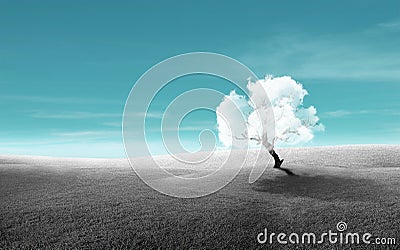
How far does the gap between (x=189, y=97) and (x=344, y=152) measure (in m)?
17.8

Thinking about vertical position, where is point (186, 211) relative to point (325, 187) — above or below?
below

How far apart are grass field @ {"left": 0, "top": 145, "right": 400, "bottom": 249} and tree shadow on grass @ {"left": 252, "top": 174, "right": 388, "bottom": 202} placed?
4 centimetres

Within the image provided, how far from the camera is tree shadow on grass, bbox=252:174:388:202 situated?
1488 cm

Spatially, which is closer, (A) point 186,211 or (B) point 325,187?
(A) point 186,211

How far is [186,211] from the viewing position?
1286 cm

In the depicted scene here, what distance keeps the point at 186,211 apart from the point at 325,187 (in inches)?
263

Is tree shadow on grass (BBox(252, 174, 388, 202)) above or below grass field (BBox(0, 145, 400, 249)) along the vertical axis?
above

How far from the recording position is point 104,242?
10.8 metres

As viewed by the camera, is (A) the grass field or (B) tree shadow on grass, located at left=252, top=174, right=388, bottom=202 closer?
(A) the grass field

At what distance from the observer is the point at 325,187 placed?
1620 cm

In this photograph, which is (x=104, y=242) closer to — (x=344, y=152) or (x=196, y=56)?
(x=196, y=56)

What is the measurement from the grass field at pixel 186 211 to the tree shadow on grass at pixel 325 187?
0.04m

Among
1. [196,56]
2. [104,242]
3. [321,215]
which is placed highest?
[196,56]

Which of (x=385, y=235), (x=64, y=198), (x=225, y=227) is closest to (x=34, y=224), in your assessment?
(x=64, y=198)
